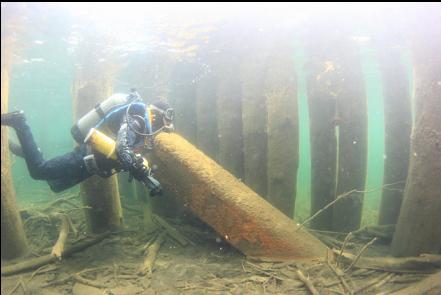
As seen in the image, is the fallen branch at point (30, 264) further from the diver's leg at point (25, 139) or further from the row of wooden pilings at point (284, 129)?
the row of wooden pilings at point (284, 129)

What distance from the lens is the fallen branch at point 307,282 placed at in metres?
4.94

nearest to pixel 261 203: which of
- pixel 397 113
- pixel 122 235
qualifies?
pixel 122 235

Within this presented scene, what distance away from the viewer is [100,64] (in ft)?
41.0

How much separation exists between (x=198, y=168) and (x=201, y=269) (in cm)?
191

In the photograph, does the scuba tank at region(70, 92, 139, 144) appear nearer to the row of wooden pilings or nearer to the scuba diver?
the scuba diver

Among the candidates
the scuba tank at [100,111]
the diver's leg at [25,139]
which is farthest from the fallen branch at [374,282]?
the diver's leg at [25,139]

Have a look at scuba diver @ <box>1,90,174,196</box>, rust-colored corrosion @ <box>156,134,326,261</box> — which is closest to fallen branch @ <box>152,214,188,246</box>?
rust-colored corrosion @ <box>156,134,326,261</box>

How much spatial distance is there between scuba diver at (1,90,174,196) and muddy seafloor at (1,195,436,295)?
5.21ft

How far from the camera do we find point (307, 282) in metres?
5.16

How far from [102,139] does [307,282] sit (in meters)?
3.96

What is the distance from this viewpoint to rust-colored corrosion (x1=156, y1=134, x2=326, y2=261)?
5949 millimetres

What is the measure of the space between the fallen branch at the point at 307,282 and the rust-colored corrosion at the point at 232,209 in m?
0.54

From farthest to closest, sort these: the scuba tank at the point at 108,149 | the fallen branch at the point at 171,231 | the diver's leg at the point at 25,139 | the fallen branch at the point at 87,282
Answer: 1. the fallen branch at the point at 171,231
2. the fallen branch at the point at 87,282
3. the scuba tank at the point at 108,149
4. the diver's leg at the point at 25,139

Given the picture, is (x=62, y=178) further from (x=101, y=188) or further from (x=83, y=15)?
(x=83, y=15)
